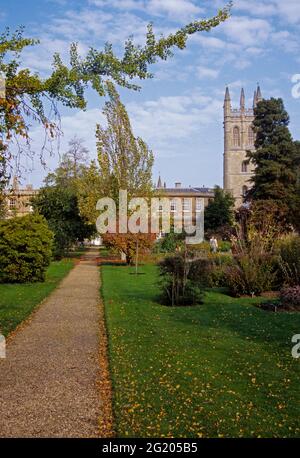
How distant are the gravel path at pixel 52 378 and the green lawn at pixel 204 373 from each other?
336 millimetres

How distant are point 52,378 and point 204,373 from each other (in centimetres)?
197

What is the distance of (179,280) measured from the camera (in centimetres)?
1352

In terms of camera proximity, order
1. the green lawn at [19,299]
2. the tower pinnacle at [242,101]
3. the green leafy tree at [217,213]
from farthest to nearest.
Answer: the tower pinnacle at [242,101]
the green leafy tree at [217,213]
the green lawn at [19,299]

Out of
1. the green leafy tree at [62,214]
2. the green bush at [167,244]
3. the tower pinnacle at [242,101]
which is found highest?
the tower pinnacle at [242,101]

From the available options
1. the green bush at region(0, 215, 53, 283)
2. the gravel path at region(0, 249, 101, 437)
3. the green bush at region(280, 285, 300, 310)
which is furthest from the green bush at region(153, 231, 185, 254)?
the gravel path at region(0, 249, 101, 437)

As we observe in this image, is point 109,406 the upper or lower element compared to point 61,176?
lower

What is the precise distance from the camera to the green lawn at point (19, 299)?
10641 millimetres

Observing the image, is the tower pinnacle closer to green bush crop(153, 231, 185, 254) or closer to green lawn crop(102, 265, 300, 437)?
green bush crop(153, 231, 185, 254)

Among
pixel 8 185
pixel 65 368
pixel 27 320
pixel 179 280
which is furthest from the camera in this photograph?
pixel 179 280

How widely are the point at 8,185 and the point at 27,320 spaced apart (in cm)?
418

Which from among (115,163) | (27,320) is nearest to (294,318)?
(27,320)

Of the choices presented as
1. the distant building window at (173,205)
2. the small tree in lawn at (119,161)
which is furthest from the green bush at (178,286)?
the distant building window at (173,205)

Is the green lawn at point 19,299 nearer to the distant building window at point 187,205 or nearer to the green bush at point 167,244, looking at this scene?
the green bush at point 167,244
